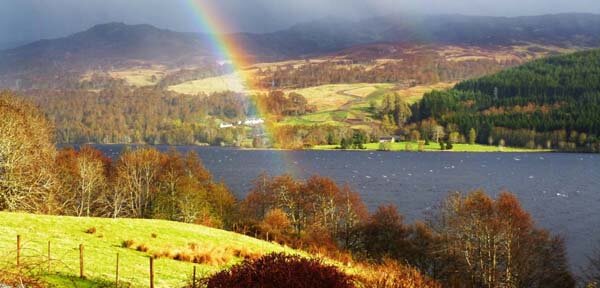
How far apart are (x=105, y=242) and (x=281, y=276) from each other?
2383cm

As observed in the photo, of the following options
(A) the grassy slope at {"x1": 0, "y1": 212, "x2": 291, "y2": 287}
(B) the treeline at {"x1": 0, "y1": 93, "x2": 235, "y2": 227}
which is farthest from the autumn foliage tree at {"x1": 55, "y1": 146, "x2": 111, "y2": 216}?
(A) the grassy slope at {"x1": 0, "y1": 212, "x2": 291, "y2": 287}

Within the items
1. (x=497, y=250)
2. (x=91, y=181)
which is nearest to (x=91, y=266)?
(x=497, y=250)

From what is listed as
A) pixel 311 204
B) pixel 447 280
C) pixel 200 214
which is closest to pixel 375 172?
pixel 311 204

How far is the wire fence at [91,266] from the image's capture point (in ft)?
68.1

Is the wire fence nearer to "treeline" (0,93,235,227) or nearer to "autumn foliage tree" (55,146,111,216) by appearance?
"treeline" (0,93,235,227)

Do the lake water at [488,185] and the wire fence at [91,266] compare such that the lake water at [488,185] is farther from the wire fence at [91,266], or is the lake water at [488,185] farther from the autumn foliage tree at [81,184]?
the wire fence at [91,266]

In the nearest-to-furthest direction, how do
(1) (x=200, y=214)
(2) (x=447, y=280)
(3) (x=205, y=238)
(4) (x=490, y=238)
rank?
(3) (x=205, y=238), (2) (x=447, y=280), (4) (x=490, y=238), (1) (x=200, y=214)

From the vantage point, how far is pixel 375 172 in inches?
6944

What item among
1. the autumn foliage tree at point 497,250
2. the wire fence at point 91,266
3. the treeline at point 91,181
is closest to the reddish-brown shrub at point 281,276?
the wire fence at point 91,266

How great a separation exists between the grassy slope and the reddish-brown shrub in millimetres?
7624

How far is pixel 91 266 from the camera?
81.0ft

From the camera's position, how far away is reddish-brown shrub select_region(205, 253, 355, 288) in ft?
40.7

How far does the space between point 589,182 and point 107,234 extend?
14457 cm

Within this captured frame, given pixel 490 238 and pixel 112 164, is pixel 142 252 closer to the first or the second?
pixel 490 238
